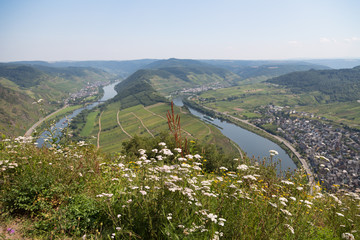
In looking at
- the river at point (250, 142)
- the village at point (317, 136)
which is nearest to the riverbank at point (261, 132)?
the river at point (250, 142)

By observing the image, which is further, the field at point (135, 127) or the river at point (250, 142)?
the field at point (135, 127)

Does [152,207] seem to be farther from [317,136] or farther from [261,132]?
[261,132]

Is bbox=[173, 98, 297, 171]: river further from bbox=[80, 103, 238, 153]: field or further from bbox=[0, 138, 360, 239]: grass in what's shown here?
bbox=[0, 138, 360, 239]: grass

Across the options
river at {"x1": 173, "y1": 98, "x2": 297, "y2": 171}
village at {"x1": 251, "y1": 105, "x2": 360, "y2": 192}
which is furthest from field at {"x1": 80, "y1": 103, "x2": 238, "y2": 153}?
village at {"x1": 251, "y1": 105, "x2": 360, "y2": 192}

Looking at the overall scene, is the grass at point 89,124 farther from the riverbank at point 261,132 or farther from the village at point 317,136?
the village at point 317,136

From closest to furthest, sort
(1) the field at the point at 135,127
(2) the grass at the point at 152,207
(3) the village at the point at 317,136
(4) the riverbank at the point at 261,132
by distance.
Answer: (2) the grass at the point at 152,207, (3) the village at the point at 317,136, (4) the riverbank at the point at 261,132, (1) the field at the point at 135,127

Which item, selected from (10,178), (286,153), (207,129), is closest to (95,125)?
(207,129)

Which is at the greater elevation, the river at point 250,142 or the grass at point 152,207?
the grass at point 152,207
